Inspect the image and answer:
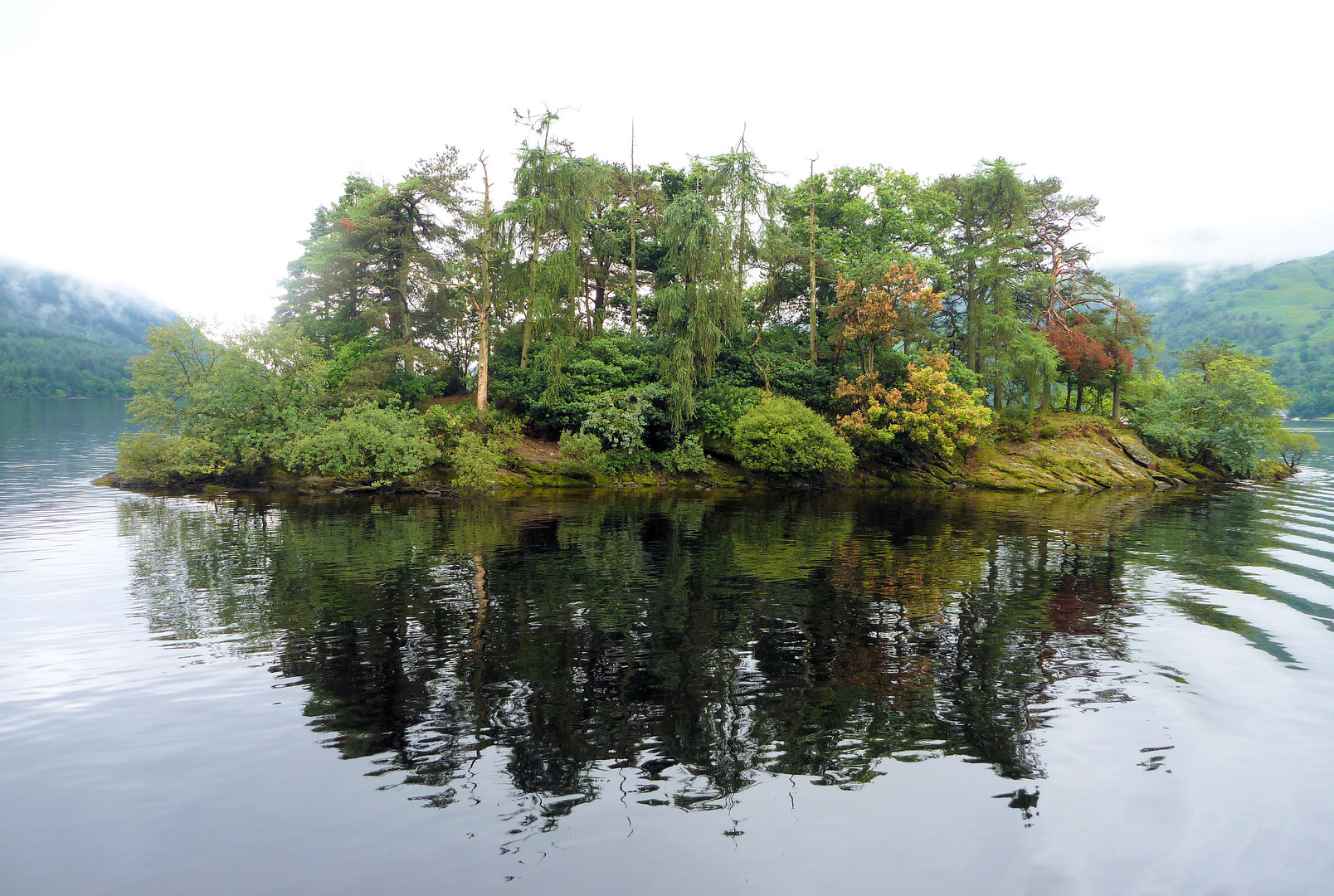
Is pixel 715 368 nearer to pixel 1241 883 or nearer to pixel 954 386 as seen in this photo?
pixel 954 386

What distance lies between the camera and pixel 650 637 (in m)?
13.1

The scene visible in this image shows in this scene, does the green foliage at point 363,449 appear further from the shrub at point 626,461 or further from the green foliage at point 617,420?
the shrub at point 626,461

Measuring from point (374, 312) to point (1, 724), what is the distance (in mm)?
38717

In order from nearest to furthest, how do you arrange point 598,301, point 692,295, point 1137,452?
point 692,295, point 1137,452, point 598,301

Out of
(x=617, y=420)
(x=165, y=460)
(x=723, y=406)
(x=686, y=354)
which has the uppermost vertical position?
(x=686, y=354)

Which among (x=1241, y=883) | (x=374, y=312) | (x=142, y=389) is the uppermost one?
(x=374, y=312)

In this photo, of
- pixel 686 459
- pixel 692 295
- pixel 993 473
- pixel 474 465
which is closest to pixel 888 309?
pixel 692 295

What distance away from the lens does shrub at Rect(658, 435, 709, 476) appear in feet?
139

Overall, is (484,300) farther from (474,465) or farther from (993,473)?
(993,473)

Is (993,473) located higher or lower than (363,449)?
lower

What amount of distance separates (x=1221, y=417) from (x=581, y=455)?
4487cm

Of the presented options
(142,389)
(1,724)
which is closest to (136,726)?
(1,724)

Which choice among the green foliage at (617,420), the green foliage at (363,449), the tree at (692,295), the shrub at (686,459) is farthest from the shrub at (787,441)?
the green foliage at (363,449)

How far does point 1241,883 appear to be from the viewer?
6.41 metres
